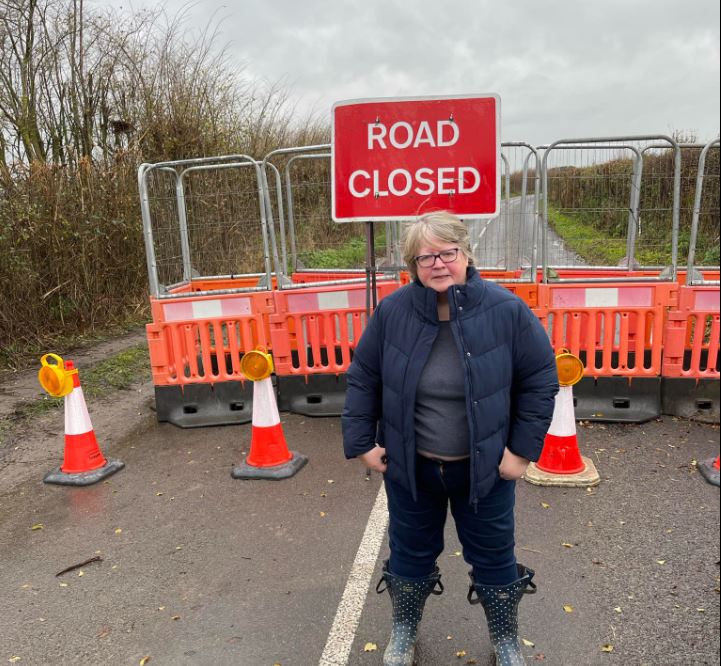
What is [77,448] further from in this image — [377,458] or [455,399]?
[455,399]

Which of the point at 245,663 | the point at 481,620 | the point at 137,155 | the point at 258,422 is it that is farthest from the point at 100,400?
the point at 137,155

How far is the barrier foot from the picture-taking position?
173 inches

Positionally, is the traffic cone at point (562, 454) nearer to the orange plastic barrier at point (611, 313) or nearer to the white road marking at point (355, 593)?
the white road marking at point (355, 593)

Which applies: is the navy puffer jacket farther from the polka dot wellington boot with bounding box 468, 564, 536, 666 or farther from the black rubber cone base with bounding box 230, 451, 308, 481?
the black rubber cone base with bounding box 230, 451, 308, 481

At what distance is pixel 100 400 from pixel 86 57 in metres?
8.94

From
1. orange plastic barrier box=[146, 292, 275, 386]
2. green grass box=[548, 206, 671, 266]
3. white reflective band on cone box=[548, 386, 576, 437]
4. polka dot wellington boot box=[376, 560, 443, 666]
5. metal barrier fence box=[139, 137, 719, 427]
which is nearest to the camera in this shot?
polka dot wellington boot box=[376, 560, 443, 666]

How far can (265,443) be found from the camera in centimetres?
484

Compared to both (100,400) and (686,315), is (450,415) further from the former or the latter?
(100,400)

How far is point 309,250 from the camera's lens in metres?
9.77

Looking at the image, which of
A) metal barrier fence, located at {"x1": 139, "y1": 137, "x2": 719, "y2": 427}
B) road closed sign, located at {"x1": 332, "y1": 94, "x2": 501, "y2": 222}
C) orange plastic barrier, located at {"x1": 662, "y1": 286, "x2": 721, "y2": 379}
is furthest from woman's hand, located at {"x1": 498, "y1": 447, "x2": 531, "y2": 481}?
orange plastic barrier, located at {"x1": 662, "y1": 286, "x2": 721, "y2": 379}

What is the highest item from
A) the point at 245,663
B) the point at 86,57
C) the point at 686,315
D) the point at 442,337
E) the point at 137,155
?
the point at 86,57

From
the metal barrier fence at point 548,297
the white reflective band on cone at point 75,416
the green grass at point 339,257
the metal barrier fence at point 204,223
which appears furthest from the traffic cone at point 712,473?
the green grass at point 339,257

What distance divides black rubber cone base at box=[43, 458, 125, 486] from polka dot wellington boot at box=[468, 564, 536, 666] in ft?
11.0

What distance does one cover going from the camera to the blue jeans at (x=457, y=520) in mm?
2447
